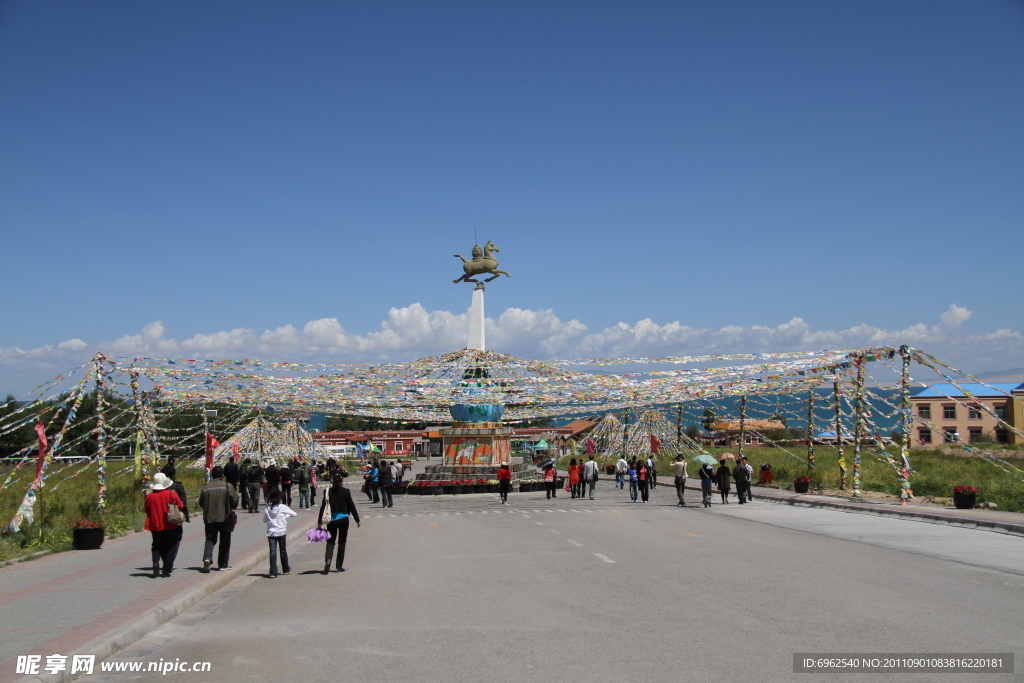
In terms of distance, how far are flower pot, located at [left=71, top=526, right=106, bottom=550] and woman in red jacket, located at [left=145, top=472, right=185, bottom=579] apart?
3.96 metres

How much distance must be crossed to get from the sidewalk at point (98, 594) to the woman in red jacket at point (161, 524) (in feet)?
0.96

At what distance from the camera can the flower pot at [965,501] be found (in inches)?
824

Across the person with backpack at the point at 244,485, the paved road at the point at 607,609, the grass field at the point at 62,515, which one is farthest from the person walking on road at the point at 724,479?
the grass field at the point at 62,515

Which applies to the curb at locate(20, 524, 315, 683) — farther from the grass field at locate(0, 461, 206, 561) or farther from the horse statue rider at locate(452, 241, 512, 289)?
the horse statue rider at locate(452, 241, 512, 289)

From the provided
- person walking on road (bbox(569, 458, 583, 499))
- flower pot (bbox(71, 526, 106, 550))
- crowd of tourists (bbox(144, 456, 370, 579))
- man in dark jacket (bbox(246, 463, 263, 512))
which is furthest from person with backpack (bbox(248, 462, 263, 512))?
crowd of tourists (bbox(144, 456, 370, 579))

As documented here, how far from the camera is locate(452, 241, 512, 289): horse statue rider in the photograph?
41594mm

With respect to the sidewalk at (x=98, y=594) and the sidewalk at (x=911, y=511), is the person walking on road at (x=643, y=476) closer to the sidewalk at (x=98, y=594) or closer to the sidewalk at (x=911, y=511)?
the sidewalk at (x=911, y=511)

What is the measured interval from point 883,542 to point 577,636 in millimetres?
10076

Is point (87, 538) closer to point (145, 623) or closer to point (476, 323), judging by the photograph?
point (145, 623)

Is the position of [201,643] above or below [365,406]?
below

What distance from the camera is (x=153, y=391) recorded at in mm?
22562

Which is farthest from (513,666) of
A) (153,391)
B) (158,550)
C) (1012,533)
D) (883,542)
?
(153,391)

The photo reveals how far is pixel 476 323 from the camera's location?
4050 cm

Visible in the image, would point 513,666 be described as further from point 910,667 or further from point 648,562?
point 648,562
